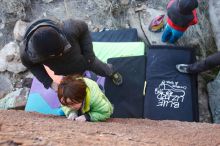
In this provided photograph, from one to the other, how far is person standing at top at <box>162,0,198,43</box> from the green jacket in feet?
4.57

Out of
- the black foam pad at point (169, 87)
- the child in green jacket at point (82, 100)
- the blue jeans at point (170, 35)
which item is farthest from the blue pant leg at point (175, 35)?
the child in green jacket at point (82, 100)

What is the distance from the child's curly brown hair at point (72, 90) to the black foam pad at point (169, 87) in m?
1.60

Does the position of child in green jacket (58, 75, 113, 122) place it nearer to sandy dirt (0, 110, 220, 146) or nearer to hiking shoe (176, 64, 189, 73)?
sandy dirt (0, 110, 220, 146)

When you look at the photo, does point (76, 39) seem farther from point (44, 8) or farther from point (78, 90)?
point (44, 8)

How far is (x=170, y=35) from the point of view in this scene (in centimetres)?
431

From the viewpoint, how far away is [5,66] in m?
4.61

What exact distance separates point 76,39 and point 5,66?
6.39 feet

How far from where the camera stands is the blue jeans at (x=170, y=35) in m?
4.11

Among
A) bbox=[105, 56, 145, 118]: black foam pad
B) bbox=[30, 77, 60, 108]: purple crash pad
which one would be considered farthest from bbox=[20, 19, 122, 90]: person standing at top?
bbox=[30, 77, 60, 108]: purple crash pad

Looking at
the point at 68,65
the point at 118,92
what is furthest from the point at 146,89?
the point at 68,65

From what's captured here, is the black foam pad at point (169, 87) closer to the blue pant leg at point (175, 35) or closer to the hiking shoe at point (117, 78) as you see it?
the blue pant leg at point (175, 35)

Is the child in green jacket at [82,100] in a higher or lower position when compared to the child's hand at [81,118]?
higher

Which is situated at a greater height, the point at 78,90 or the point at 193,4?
the point at 193,4

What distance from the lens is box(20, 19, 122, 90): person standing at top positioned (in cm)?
243
